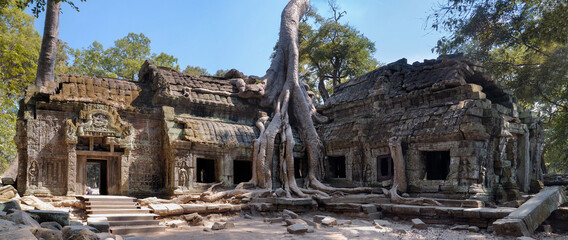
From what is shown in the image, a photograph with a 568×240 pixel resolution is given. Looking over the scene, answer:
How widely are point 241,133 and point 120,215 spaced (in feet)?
17.7

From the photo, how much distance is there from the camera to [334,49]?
2206cm

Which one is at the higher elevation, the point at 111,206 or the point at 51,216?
the point at 51,216

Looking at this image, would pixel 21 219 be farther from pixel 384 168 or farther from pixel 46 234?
pixel 384 168

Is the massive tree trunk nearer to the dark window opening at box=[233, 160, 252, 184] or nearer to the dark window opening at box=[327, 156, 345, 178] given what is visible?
the dark window opening at box=[233, 160, 252, 184]

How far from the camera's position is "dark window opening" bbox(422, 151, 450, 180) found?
40.6ft

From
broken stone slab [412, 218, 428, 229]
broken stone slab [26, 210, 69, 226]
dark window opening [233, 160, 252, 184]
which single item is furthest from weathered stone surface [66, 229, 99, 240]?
dark window opening [233, 160, 252, 184]

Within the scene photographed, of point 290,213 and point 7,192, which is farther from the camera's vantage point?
point 290,213

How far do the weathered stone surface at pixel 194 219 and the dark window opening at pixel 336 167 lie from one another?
236 inches

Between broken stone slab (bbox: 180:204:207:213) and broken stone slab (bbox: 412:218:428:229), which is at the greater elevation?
broken stone slab (bbox: 180:204:207:213)

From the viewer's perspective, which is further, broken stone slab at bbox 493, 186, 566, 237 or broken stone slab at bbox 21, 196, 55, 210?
broken stone slab at bbox 21, 196, 55, 210

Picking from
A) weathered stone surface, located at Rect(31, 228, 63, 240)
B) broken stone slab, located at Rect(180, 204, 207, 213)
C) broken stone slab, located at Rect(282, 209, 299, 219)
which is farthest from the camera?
broken stone slab, located at Rect(282, 209, 299, 219)

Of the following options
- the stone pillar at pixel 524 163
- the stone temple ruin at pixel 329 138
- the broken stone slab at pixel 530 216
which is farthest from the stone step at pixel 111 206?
the stone pillar at pixel 524 163

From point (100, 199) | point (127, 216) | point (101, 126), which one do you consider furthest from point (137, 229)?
point (101, 126)

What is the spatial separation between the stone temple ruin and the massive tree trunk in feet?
11.7
